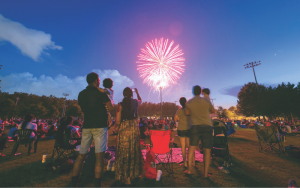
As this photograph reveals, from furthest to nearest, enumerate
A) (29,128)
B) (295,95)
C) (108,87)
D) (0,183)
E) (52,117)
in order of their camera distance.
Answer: (52,117), (295,95), (29,128), (108,87), (0,183)

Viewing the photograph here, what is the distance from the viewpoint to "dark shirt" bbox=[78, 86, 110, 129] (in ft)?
7.93

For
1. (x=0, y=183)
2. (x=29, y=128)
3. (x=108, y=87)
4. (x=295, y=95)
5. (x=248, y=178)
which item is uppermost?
(x=295, y=95)

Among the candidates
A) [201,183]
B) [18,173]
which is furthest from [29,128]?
[201,183]

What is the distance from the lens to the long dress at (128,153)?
2.80 meters

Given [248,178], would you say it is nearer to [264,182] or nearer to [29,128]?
[264,182]

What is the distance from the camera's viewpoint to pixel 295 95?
97.5 ft

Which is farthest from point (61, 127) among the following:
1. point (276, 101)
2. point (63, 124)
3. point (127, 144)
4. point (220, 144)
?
point (276, 101)

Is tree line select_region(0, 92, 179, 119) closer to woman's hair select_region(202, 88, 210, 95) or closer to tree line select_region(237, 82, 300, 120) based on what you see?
tree line select_region(237, 82, 300, 120)

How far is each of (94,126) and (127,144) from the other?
88 cm

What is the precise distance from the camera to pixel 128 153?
9.30 ft

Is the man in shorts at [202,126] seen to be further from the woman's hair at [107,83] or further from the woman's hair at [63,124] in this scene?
the woman's hair at [63,124]

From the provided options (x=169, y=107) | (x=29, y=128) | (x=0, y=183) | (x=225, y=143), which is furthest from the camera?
(x=169, y=107)

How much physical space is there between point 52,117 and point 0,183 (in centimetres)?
7785

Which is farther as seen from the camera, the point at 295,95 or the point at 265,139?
the point at 295,95
